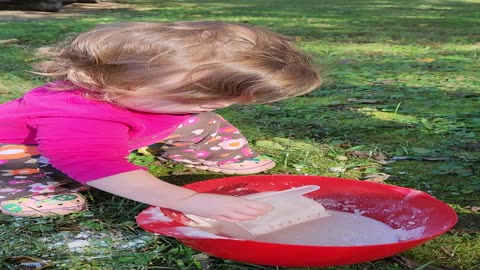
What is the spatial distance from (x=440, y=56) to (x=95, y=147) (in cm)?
331

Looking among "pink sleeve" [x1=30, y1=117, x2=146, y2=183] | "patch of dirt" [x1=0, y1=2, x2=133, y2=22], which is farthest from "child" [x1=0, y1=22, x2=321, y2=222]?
"patch of dirt" [x1=0, y1=2, x2=133, y2=22]

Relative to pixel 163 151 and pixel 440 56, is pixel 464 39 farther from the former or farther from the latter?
pixel 163 151

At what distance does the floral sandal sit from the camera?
1652mm

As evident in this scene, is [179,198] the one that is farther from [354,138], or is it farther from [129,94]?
[354,138]

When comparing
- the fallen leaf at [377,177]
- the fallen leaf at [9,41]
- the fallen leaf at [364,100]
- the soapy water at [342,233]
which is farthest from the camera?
the fallen leaf at [9,41]

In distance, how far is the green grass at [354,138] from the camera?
141 centimetres

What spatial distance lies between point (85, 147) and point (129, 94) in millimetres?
177

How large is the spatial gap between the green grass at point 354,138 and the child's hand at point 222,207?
74 millimetres

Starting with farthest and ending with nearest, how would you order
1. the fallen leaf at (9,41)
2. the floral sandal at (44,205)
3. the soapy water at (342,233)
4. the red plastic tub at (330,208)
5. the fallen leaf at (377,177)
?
the fallen leaf at (9,41), the fallen leaf at (377,177), the floral sandal at (44,205), the soapy water at (342,233), the red plastic tub at (330,208)

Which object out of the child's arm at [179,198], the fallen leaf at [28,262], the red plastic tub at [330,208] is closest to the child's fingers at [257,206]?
the child's arm at [179,198]

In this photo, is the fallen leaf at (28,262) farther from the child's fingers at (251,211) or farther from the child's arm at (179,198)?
the child's fingers at (251,211)

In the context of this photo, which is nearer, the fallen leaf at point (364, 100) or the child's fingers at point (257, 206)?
the child's fingers at point (257, 206)

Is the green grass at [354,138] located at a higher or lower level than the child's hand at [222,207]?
lower

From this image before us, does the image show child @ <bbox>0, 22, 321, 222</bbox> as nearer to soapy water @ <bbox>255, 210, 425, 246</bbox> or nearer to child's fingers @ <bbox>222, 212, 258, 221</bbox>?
child's fingers @ <bbox>222, 212, 258, 221</bbox>
